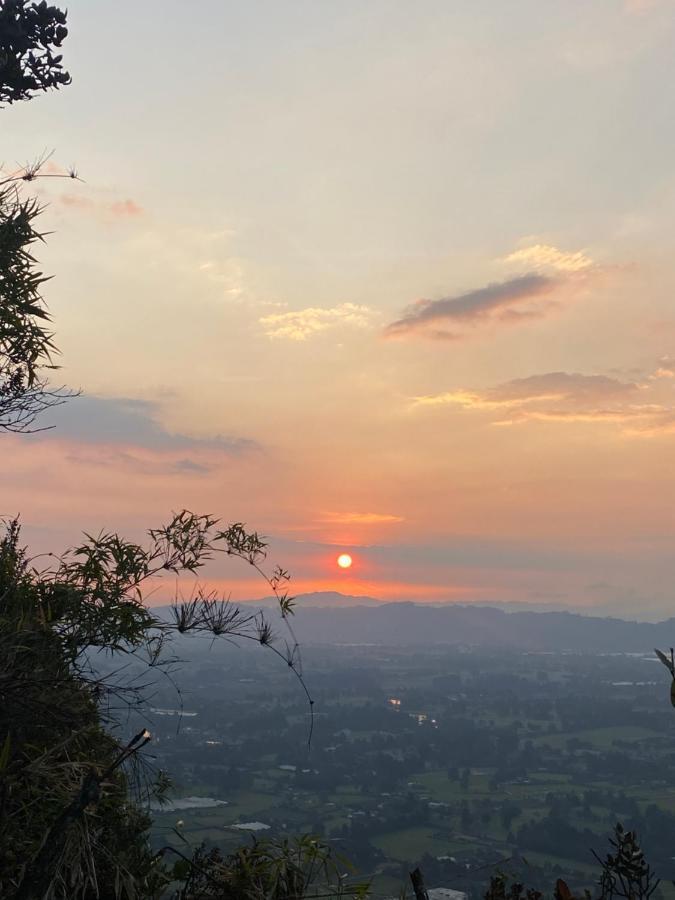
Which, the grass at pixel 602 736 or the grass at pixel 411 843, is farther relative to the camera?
the grass at pixel 602 736

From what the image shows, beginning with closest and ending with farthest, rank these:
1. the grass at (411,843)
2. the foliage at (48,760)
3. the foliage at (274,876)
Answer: the foliage at (48,760)
the foliage at (274,876)
the grass at (411,843)

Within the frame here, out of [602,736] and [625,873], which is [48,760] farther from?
[602,736]

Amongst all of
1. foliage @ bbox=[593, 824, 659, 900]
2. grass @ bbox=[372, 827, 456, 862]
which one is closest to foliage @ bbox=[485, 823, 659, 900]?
foliage @ bbox=[593, 824, 659, 900]

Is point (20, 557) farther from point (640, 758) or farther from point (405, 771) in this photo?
point (640, 758)

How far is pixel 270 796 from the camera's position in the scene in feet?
214

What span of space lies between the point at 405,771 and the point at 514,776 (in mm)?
15439

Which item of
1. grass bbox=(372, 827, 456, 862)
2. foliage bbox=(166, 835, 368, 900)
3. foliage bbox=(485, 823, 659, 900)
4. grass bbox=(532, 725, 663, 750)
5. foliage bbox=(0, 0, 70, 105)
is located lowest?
grass bbox=(532, 725, 663, 750)

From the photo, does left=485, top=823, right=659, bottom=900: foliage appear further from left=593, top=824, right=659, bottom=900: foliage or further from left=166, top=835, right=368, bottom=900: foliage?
left=166, top=835, right=368, bottom=900: foliage

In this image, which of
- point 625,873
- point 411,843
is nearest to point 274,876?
point 625,873

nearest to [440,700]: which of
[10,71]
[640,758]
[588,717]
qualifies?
[588,717]

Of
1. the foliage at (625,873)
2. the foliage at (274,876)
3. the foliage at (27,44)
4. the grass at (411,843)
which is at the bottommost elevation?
the grass at (411,843)

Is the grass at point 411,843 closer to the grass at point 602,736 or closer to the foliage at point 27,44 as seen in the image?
the foliage at point 27,44

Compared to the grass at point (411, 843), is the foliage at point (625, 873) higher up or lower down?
higher up

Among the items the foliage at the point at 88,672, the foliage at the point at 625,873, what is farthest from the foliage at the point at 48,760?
the foliage at the point at 625,873
